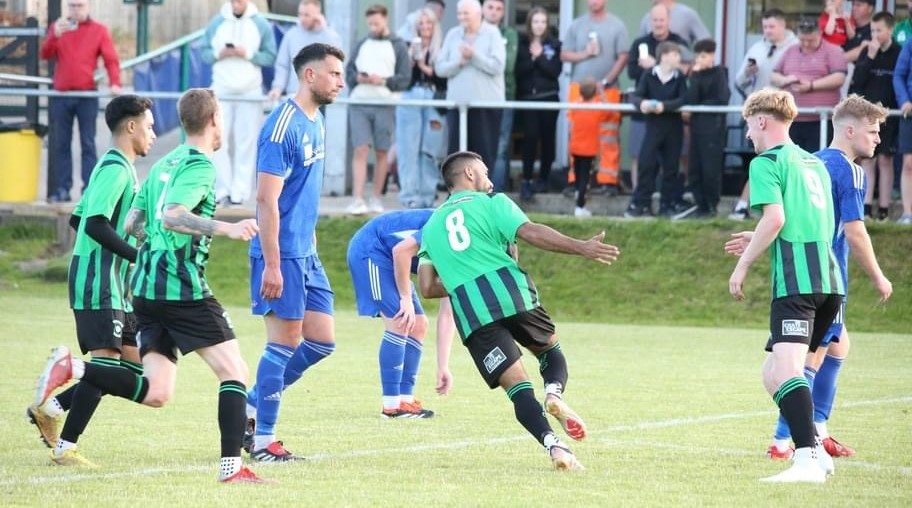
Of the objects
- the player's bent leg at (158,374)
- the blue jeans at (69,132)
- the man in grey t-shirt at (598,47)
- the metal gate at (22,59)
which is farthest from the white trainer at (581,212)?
the player's bent leg at (158,374)

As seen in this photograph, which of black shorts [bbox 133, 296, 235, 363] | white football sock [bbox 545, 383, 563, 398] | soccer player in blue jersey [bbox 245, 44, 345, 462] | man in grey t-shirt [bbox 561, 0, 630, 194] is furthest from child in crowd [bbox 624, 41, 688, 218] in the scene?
black shorts [bbox 133, 296, 235, 363]

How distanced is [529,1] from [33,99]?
723 centimetres

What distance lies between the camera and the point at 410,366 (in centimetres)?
995

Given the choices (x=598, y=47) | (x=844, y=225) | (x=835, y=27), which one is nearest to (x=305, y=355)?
(x=844, y=225)

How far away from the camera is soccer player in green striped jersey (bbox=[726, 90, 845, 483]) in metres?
7.18

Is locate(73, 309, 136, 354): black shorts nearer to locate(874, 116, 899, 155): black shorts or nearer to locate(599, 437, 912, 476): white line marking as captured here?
locate(599, 437, 912, 476): white line marking

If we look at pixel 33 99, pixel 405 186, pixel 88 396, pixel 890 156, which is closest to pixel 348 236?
pixel 405 186

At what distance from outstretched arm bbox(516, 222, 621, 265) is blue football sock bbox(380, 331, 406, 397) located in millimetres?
2430

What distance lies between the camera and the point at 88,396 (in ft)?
25.1

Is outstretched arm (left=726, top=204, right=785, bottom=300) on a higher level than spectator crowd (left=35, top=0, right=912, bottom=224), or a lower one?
lower

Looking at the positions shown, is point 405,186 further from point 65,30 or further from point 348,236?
point 65,30

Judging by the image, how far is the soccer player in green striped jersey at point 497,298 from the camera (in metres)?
7.43

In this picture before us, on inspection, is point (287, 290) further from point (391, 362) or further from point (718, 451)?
point (718, 451)

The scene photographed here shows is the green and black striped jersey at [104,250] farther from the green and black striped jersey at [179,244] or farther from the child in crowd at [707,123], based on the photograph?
the child in crowd at [707,123]
